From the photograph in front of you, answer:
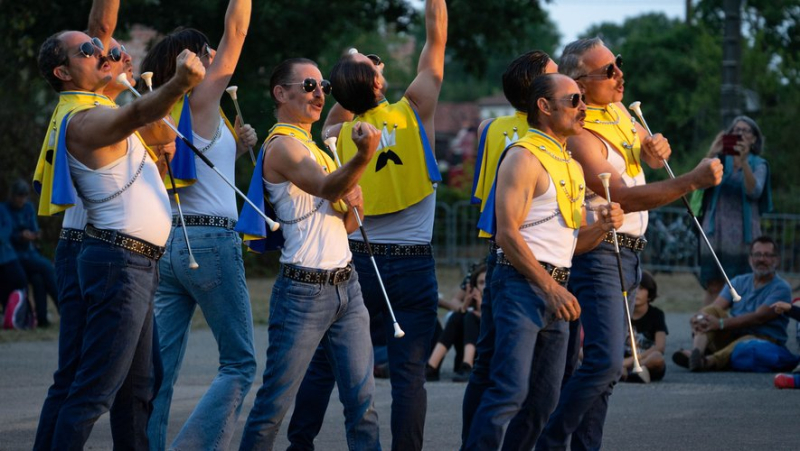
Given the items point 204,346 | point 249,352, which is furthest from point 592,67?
point 204,346

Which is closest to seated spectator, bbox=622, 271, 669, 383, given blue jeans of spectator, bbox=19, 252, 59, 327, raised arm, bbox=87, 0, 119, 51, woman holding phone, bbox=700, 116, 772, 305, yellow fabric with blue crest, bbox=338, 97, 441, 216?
woman holding phone, bbox=700, 116, 772, 305

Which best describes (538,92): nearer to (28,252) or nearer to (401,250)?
(401,250)

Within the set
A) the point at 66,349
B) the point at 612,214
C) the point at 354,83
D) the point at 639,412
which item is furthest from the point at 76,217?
the point at 639,412

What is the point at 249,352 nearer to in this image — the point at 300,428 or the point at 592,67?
the point at 300,428

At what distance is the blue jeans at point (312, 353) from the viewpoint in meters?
5.27

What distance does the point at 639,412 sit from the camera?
8.20 meters

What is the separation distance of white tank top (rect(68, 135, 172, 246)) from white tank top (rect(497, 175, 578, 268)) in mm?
1583

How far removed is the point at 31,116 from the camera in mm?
17438

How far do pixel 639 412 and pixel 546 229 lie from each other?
3183 millimetres

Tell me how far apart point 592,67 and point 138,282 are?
241 centimetres

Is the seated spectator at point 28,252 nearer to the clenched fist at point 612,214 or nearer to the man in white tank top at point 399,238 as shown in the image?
the man in white tank top at point 399,238

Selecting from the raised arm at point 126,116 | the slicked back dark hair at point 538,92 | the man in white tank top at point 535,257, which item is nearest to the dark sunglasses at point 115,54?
the raised arm at point 126,116

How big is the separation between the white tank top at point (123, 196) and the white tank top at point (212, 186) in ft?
1.99

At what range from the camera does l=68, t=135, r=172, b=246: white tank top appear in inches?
197
